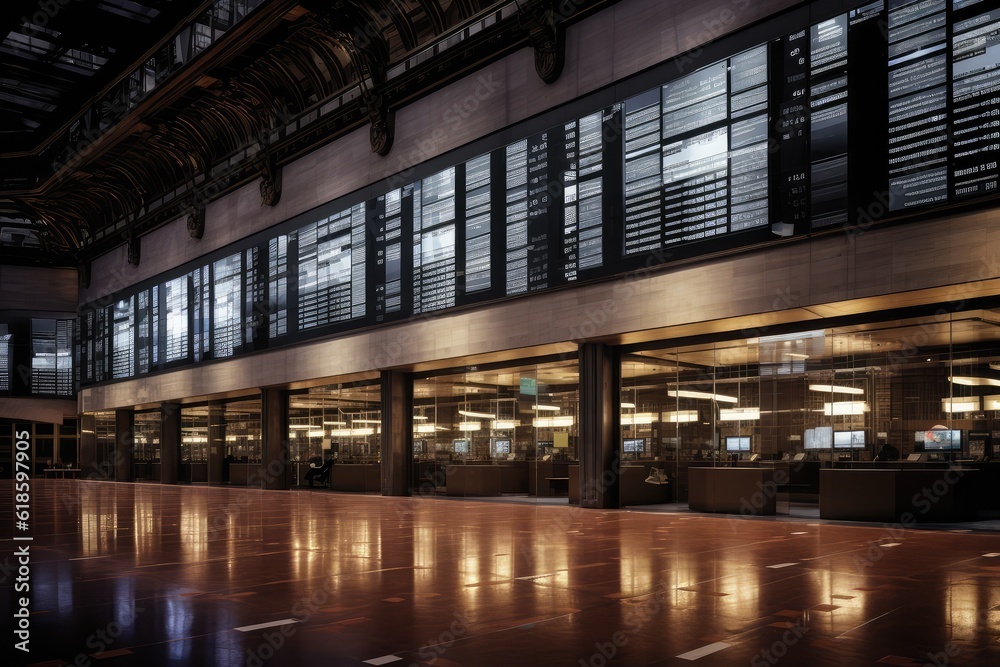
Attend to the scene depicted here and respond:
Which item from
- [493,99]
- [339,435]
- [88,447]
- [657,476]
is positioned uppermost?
[493,99]

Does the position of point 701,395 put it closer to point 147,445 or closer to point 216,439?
point 216,439

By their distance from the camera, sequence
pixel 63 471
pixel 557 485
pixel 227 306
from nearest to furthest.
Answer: pixel 557 485 < pixel 227 306 < pixel 63 471

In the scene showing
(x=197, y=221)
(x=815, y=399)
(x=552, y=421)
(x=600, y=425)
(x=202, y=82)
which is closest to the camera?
(x=815, y=399)

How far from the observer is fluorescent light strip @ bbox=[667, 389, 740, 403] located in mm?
16750

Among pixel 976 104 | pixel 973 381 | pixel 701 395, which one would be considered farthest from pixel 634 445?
pixel 976 104

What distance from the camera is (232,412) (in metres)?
33.2

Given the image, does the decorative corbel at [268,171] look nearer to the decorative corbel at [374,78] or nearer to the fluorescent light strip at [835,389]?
Result: the decorative corbel at [374,78]

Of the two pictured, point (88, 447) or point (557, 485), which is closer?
point (557, 485)

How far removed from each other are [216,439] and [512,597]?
3007 centimetres

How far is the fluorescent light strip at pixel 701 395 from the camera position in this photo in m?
16.8

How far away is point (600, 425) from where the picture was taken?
681 inches

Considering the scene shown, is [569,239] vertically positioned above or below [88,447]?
above

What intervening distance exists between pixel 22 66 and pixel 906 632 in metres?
32.6

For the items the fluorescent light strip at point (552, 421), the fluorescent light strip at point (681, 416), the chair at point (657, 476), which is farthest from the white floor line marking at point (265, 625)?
the fluorescent light strip at point (552, 421)
